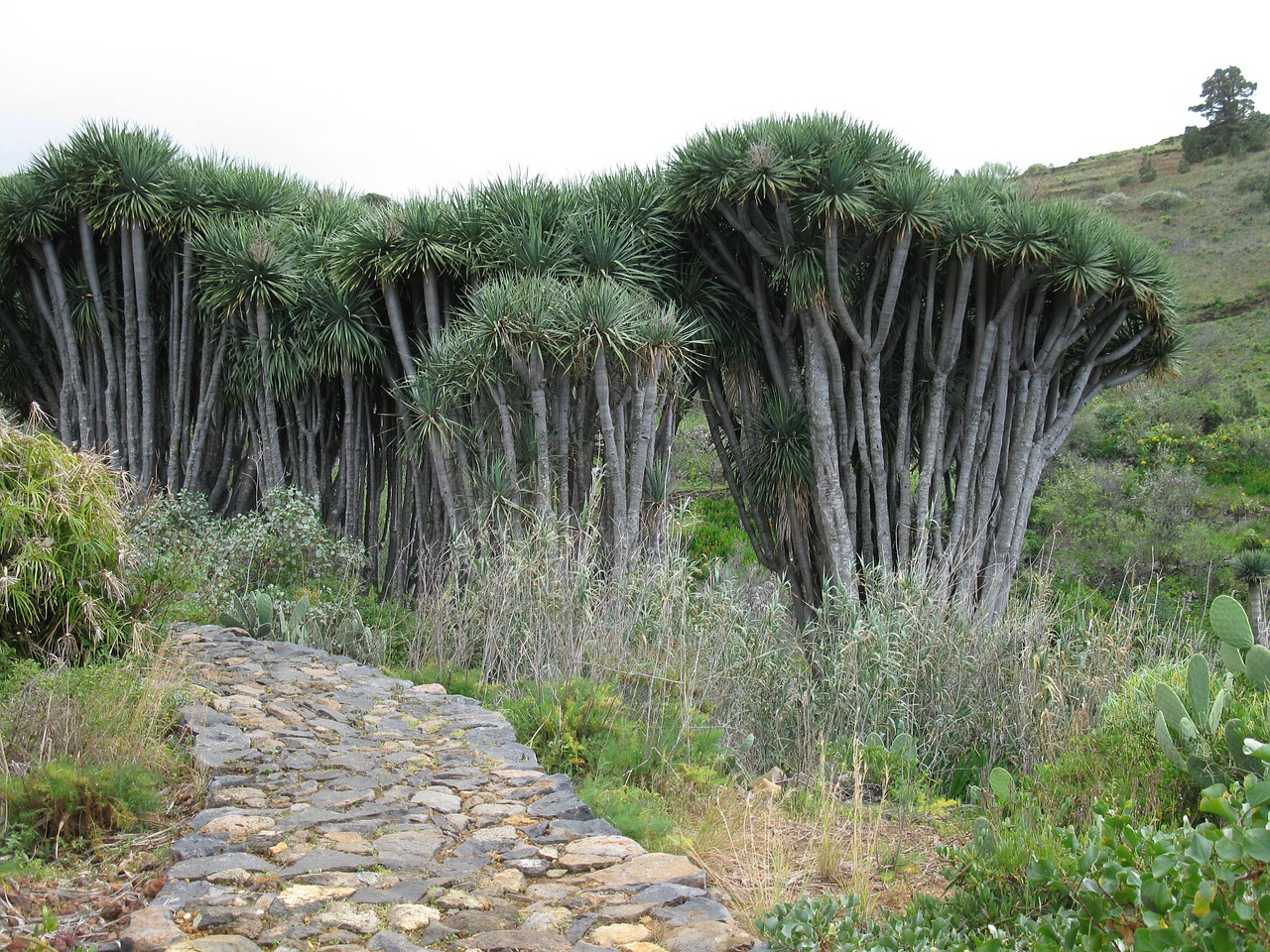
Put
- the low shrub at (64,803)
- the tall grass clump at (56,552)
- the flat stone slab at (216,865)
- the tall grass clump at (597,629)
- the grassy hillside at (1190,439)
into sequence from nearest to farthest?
the flat stone slab at (216,865), the low shrub at (64,803), the tall grass clump at (56,552), the tall grass clump at (597,629), the grassy hillside at (1190,439)

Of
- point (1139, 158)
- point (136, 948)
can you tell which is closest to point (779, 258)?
point (136, 948)

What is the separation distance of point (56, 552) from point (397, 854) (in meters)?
2.92

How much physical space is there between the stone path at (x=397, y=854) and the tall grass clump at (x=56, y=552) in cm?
76

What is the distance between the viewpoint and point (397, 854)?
11.9 feet

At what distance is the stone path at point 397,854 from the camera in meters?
3.01

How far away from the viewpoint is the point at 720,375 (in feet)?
38.0

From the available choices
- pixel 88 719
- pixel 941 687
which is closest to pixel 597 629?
pixel 941 687

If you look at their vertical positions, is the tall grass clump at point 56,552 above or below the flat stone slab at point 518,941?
above

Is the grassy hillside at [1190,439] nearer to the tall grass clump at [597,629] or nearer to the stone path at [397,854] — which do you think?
the tall grass clump at [597,629]

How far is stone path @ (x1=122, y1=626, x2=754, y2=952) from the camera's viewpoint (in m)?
3.01

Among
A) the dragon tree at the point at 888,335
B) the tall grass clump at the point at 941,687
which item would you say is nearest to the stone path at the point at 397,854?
the tall grass clump at the point at 941,687

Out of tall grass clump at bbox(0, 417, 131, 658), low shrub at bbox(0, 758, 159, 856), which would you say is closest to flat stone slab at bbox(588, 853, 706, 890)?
low shrub at bbox(0, 758, 159, 856)

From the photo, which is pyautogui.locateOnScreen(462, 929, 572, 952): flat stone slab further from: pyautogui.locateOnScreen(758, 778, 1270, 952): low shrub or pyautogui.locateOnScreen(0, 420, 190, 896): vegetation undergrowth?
pyautogui.locateOnScreen(0, 420, 190, 896): vegetation undergrowth

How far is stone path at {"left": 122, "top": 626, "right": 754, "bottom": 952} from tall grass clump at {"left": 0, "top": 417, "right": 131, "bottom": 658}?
2.50 ft
